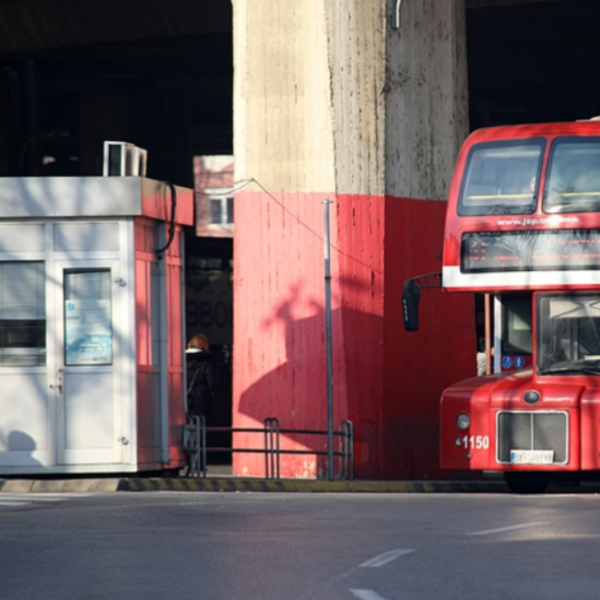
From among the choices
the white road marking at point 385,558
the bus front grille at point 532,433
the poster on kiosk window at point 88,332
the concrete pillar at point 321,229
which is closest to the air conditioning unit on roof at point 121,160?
the poster on kiosk window at point 88,332

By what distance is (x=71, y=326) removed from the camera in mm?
19344

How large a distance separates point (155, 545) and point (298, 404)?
37.8 feet

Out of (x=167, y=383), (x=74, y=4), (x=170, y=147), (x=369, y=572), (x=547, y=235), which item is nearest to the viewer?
(x=369, y=572)

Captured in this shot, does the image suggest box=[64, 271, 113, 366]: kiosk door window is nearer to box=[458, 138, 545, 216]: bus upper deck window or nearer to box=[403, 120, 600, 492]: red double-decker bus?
box=[403, 120, 600, 492]: red double-decker bus

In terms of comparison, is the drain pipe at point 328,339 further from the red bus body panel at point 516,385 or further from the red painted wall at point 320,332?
the red painted wall at point 320,332

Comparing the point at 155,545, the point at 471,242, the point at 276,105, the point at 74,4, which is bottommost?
the point at 155,545

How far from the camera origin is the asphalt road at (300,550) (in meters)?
8.91

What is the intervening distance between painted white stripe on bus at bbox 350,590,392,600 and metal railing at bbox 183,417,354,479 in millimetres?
11364

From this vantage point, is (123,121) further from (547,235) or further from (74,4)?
(547,235)

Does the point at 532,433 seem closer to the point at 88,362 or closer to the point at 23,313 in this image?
the point at 88,362

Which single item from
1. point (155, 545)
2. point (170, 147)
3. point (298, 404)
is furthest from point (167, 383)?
point (170, 147)

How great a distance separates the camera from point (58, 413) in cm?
1923

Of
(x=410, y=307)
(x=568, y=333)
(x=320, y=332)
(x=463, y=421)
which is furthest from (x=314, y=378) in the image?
(x=568, y=333)

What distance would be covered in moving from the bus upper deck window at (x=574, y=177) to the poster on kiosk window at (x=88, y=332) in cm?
538
